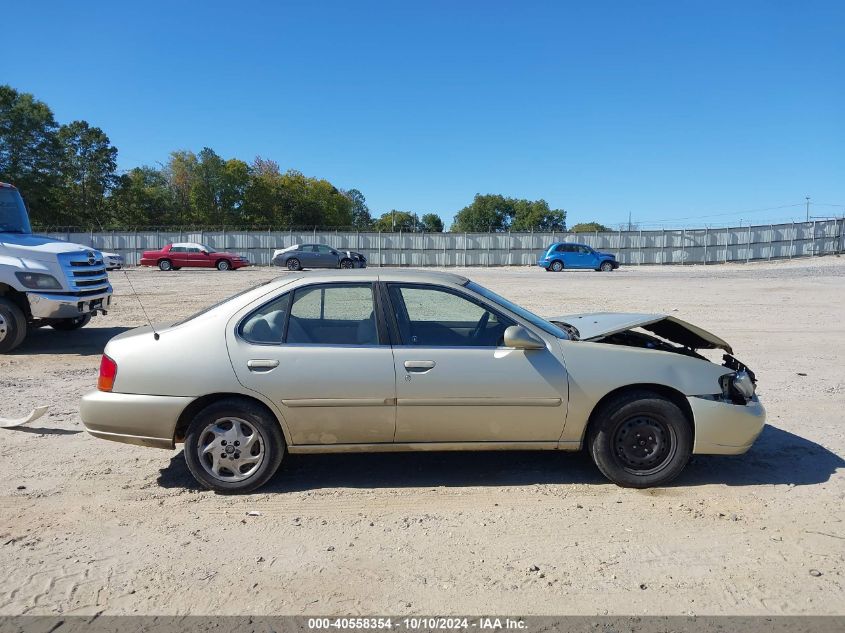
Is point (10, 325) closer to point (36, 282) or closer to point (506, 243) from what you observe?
point (36, 282)

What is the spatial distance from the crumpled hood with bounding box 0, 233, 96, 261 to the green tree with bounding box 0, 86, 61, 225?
5041 cm

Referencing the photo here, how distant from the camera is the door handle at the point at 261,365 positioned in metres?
3.95

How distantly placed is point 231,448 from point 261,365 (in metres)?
0.62

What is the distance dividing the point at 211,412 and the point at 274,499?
726mm

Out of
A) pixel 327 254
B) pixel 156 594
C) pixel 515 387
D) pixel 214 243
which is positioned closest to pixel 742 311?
pixel 515 387

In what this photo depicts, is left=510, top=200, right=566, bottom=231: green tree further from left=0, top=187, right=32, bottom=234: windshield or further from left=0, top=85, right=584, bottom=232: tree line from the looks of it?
left=0, top=187, right=32, bottom=234: windshield

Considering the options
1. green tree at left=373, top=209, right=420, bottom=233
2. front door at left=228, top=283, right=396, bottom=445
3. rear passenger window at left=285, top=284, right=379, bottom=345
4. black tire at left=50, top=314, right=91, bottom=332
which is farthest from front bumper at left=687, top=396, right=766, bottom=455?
green tree at left=373, top=209, right=420, bottom=233

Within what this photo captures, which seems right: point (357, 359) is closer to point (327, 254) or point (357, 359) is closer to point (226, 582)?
point (226, 582)

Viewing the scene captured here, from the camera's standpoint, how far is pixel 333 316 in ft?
14.5

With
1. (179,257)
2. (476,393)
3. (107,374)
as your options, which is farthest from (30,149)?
(476,393)

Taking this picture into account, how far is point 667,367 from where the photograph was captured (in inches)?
160

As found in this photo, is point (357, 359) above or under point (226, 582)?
above

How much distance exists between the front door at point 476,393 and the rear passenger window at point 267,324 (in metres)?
0.83

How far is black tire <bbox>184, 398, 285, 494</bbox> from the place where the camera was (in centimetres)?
397
